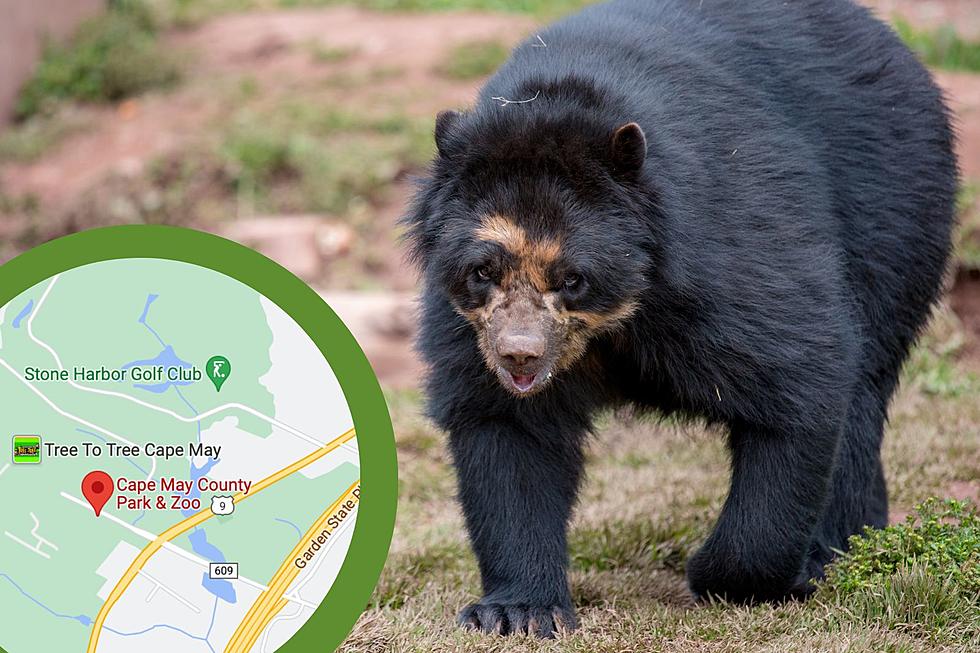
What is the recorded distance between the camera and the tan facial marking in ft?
12.6

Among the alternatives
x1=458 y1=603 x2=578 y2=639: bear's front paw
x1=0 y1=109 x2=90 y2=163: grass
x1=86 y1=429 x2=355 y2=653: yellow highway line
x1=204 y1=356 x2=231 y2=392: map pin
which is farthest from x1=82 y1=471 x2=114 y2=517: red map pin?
x1=0 y1=109 x2=90 y2=163: grass

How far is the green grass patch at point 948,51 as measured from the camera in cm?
1151

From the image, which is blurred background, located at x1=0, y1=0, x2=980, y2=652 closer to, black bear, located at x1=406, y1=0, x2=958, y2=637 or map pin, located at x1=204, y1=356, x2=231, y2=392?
black bear, located at x1=406, y1=0, x2=958, y2=637

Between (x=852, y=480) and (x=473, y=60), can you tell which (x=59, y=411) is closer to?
(x=852, y=480)

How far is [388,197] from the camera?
36.1 feet

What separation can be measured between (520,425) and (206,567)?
134 cm

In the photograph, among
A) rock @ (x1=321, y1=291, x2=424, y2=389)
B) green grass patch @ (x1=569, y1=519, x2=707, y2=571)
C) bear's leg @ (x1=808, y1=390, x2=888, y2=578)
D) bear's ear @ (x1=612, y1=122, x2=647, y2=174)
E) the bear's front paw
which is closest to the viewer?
bear's ear @ (x1=612, y1=122, x2=647, y2=174)

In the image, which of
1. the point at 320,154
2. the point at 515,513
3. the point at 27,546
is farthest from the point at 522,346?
the point at 320,154

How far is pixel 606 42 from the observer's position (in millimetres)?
4484

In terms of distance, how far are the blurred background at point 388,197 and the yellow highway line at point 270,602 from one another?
558mm

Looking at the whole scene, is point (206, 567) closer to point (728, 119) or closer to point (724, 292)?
point (724, 292)

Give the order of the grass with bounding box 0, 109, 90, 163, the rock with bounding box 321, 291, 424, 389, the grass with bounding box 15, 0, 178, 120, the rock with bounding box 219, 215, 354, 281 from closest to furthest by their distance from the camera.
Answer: the rock with bounding box 321, 291, 424, 389 → the rock with bounding box 219, 215, 354, 281 → the grass with bounding box 0, 109, 90, 163 → the grass with bounding box 15, 0, 178, 120

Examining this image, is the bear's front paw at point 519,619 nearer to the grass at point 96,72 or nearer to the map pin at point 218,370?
the map pin at point 218,370

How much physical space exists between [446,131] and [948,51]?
28.7 ft
